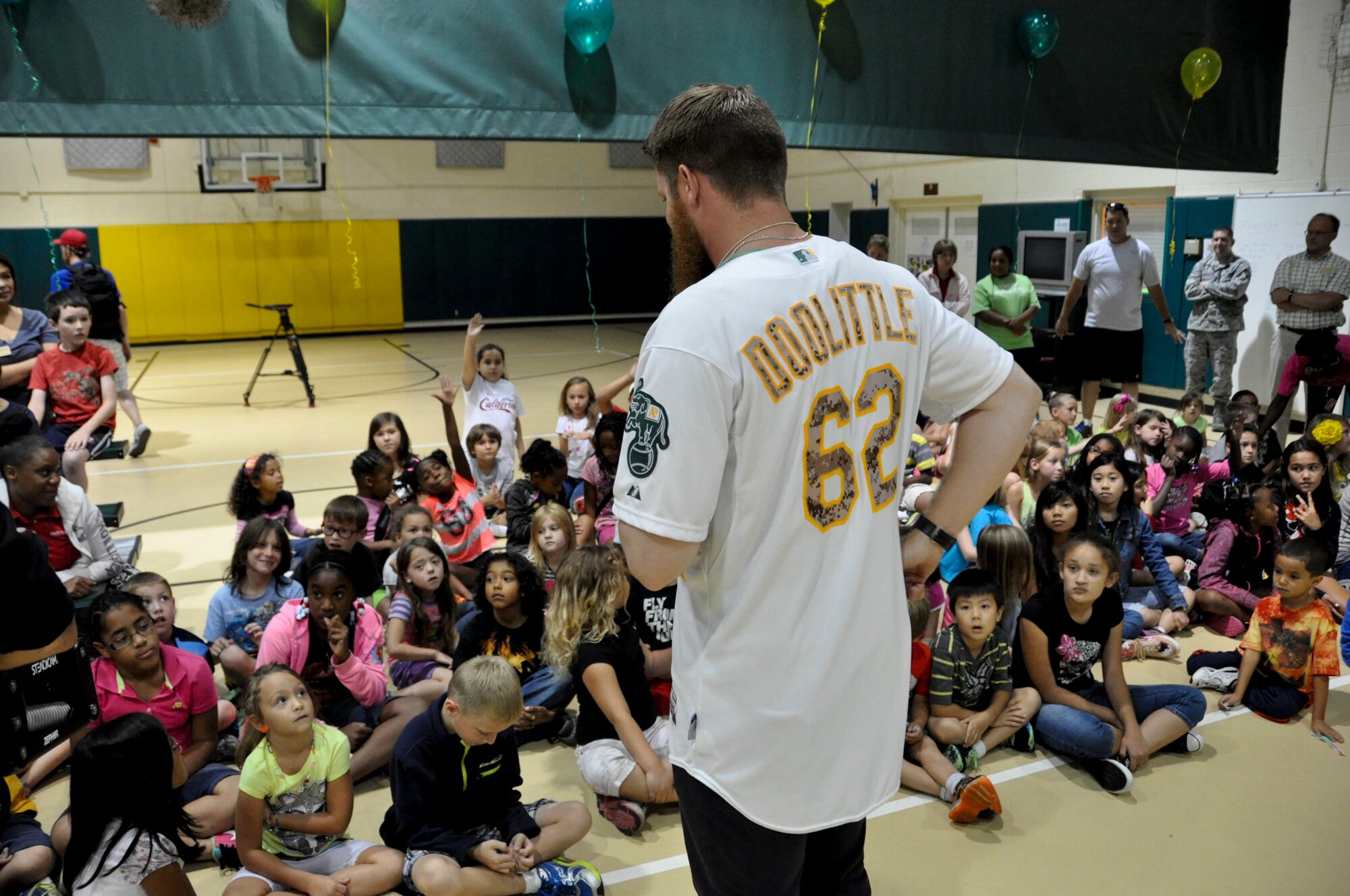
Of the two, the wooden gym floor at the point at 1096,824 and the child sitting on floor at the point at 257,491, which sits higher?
the child sitting on floor at the point at 257,491

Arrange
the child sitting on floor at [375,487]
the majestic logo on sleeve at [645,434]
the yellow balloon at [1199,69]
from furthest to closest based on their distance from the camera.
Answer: the yellow balloon at [1199,69] < the child sitting on floor at [375,487] < the majestic logo on sleeve at [645,434]

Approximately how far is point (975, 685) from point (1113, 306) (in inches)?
247

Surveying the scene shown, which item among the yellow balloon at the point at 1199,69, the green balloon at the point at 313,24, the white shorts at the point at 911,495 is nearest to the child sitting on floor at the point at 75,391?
the green balloon at the point at 313,24

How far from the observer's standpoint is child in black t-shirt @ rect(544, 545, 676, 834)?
339cm

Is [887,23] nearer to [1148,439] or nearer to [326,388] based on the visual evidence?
[1148,439]

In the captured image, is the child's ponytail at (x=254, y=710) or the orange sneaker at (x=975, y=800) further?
the orange sneaker at (x=975, y=800)

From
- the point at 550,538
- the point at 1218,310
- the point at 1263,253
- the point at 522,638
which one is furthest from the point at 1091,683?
the point at 1263,253

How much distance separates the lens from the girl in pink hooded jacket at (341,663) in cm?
369

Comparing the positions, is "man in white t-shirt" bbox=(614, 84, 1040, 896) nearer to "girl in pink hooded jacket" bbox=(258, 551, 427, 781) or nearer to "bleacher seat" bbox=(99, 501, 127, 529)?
"girl in pink hooded jacket" bbox=(258, 551, 427, 781)

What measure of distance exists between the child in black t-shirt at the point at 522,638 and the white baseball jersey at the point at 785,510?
98.4 inches

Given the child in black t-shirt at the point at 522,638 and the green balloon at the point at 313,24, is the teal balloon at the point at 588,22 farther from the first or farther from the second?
the child in black t-shirt at the point at 522,638

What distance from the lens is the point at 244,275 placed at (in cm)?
1677

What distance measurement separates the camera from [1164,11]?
278 inches

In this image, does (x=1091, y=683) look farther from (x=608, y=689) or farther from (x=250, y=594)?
(x=250, y=594)
